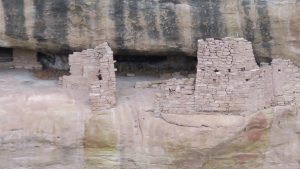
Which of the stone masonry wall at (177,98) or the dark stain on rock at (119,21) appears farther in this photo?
the dark stain on rock at (119,21)

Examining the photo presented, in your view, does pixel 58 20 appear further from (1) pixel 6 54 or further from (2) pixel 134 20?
(1) pixel 6 54

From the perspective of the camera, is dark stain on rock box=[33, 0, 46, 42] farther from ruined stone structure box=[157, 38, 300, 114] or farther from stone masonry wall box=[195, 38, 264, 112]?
stone masonry wall box=[195, 38, 264, 112]

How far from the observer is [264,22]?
23.0 ft

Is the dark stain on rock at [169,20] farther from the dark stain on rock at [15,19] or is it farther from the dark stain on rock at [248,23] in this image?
the dark stain on rock at [15,19]

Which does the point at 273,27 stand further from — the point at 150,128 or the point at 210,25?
the point at 150,128

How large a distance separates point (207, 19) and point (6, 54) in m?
2.49

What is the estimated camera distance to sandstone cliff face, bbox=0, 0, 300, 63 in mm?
6992

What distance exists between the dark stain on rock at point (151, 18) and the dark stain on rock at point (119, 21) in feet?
0.73

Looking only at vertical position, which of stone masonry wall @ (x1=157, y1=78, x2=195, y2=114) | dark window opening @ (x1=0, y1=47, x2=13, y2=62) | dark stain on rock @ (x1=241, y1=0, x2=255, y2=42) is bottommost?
stone masonry wall @ (x1=157, y1=78, x2=195, y2=114)

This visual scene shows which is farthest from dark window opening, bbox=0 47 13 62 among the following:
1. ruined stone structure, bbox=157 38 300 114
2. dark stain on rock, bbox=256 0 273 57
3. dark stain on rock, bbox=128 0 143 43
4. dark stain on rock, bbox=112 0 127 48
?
dark stain on rock, bbox=256 0 273 57

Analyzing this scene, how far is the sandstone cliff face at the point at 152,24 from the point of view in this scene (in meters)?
6.99

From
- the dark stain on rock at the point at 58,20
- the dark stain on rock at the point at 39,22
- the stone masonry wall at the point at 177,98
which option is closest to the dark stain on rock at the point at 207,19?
the stone masonry wall at the point at 177,98

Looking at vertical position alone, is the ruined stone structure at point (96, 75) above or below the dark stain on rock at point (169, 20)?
below

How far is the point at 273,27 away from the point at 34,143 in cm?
246
